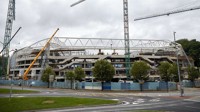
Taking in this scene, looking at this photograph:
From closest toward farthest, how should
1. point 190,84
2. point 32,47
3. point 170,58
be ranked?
point 190,84 < point 170,58 < point 32,47

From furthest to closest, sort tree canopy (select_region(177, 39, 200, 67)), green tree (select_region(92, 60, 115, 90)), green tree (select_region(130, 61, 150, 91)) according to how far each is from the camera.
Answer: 1. tree canopy (select_region(177, 39, 200, 67))
2. green tree (select_region(130, 61, 150, 91))
3. green tree (select_region(92, 60, 115, 90))

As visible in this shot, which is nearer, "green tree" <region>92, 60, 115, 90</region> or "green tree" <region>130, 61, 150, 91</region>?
"green tree" <region>92, 60, 115, 90</region>

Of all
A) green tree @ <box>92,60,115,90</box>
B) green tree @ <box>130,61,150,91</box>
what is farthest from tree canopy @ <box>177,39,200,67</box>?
green tree @ <box>92,60,115,90</box>

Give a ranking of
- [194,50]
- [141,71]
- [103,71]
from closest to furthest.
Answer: [103,71] < [141,71] < [194,50]

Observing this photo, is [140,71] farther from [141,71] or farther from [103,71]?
[103,71]

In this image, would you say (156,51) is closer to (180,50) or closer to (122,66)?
(180,50)

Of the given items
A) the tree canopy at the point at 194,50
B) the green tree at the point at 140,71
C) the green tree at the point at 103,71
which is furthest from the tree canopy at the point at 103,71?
the tree canopy at the point at 194,50

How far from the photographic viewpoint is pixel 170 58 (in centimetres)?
13488

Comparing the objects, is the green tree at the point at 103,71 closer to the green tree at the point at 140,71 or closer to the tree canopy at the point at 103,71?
the tree canopy at the point at 103,71

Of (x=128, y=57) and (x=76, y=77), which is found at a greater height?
(x=128, y=57)

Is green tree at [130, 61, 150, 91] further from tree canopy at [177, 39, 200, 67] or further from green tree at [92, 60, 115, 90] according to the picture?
tree canopy at [177, 39, 200, 67]

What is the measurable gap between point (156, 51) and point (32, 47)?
8026cm

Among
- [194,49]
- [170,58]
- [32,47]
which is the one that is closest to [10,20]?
[32,47]

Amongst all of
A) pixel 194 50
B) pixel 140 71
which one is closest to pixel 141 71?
pixel 140 71
